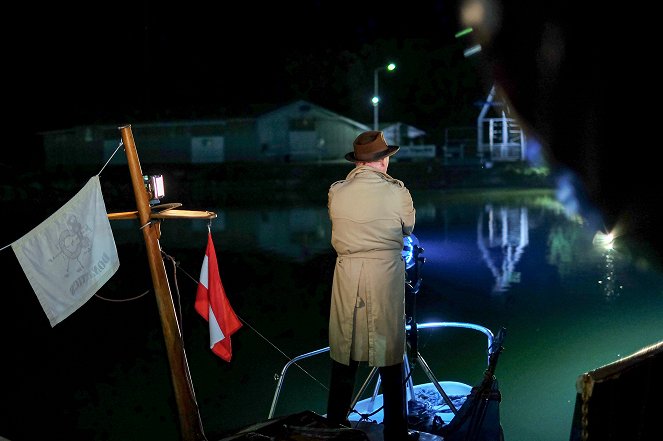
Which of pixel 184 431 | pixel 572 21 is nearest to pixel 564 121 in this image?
pixel 572 21

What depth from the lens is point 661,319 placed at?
9.31m

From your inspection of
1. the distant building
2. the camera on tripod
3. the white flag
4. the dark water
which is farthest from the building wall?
the white flag

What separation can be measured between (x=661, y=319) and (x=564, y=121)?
318 cm

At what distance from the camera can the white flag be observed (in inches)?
144

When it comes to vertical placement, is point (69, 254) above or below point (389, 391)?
above

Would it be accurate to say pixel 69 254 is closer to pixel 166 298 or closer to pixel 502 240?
pixel 166 298

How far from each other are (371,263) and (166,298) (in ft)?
4.45

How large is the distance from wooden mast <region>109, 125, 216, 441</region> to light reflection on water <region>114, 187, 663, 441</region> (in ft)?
8.11

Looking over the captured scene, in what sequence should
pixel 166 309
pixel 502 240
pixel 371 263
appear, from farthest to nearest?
pixel 502 240 → pixel 166 309 → pixel 371 263

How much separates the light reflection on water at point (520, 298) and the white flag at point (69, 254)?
10.5 feet

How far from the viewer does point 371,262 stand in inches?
140

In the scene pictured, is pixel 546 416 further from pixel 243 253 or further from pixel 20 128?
pixel 20 128

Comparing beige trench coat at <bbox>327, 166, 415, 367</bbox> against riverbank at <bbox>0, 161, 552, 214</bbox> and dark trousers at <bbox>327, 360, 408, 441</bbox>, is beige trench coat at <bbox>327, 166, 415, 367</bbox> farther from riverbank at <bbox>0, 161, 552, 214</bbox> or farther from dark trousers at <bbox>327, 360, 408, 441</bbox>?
riverbank at <bbox>0, 161, 552, 214</bbox>

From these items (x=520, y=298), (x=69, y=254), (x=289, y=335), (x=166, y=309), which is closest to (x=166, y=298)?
(x=166, y=309)
